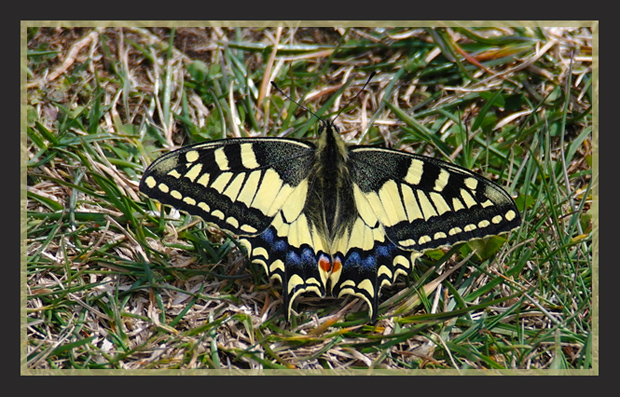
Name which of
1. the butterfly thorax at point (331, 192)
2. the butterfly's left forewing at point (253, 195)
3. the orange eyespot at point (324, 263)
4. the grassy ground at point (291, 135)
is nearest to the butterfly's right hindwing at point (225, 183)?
the butterfly's left forewing at point (253, 195)

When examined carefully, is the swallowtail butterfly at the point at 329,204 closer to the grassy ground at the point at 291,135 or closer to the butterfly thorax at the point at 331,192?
the butterfly thorax at the point at 331,192

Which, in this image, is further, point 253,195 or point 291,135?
point 291,135

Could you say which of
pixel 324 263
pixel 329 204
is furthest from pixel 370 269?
pixel 329 204

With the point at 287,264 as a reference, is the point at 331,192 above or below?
above

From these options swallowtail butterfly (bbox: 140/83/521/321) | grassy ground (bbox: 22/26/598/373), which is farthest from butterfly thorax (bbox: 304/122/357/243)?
grassy ground (bbox: 22/26/598/373)

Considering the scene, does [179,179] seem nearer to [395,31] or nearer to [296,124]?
[296,124]

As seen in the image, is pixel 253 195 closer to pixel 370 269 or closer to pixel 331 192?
pixel 331 192

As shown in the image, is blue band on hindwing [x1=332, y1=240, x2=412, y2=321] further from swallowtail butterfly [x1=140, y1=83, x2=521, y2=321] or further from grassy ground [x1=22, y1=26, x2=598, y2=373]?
grassy ground [x1=22, y1=26, x2=598, y2=373]

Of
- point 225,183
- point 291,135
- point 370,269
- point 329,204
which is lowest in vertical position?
point 370,269
